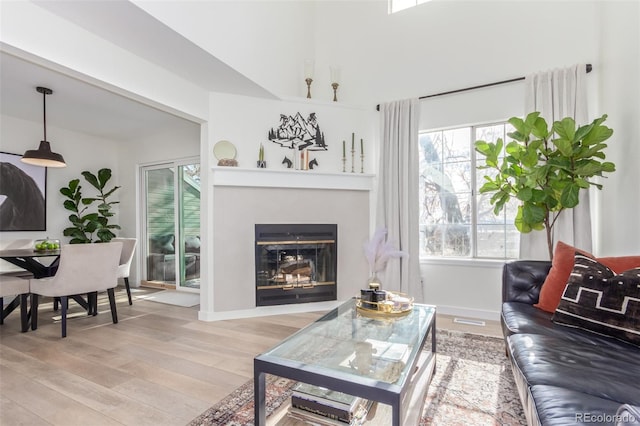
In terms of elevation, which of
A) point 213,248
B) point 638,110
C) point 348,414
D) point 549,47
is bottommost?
point 348,414

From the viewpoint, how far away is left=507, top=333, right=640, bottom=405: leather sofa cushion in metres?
1.13

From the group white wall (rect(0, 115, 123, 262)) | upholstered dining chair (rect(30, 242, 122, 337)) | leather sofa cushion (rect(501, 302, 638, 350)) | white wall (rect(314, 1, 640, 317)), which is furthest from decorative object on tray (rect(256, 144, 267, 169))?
white wall (rect(0, 115, 123, 262))

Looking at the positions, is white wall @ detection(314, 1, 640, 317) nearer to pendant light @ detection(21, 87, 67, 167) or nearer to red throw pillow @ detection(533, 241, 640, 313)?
red throw pillow @ detection(533, 241, 640, 313)

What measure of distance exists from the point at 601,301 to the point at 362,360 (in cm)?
132

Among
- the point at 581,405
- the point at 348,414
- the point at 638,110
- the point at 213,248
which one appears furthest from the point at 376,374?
the point at 638,110

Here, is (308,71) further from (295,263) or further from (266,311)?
(266,311)

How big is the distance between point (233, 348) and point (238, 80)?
103 inches

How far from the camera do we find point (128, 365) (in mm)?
2275

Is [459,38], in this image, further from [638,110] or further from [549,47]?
[638,110]

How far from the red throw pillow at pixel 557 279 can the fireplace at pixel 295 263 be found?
2.17 metres

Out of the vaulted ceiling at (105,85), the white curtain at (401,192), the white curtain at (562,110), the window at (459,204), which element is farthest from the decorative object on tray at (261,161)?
the white curtain at (562,110)

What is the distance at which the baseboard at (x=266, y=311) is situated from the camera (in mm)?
3371

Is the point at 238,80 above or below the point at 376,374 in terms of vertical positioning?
above

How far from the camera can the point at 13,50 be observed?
1.94 meters
